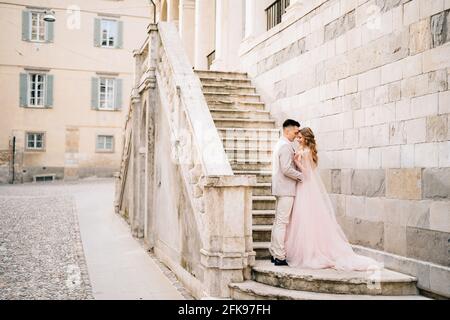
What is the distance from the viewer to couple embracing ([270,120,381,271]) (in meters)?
5.96

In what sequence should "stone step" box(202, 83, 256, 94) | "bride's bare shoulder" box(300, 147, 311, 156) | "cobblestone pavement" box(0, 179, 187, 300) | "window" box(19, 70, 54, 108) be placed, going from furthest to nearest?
"window" box(19, 70, 54, 108) < "stone step" box(202, 83, 256, 94) < "cobblestone pavement" box(0, 179, 187, 300) < "bride's bare shoulder" box(300, 147, 311, 156)

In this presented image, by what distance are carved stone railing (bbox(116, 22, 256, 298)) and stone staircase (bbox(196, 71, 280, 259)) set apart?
0.86 metres

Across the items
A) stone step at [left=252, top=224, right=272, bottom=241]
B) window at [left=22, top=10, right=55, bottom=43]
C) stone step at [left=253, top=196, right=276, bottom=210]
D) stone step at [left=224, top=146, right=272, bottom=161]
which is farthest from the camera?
window at [left=22, top=10, right=55, bottom=43]

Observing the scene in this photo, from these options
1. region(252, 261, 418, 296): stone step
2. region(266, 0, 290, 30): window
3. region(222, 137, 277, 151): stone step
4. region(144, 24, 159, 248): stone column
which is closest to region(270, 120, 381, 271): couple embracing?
region(252, 261, 418, 296): stone step

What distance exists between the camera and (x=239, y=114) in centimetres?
983

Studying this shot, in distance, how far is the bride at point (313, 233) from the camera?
5887 millimetres

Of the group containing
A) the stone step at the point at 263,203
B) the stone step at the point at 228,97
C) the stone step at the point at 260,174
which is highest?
the stone step at the point at 228,97

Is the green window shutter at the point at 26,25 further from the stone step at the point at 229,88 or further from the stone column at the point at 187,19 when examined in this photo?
the stone step at the point at 229,88

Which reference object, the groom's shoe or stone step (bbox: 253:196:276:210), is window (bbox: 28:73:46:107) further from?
the groom's shoe

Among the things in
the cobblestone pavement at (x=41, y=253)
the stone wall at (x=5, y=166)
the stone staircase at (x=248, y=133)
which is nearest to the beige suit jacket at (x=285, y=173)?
the stone staircase at (x=248, y=133)

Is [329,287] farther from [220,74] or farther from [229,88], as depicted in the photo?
[220,74]

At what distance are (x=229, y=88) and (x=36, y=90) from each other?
63.4ft

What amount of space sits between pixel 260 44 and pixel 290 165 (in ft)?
17.2

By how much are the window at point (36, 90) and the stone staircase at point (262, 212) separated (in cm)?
1855
